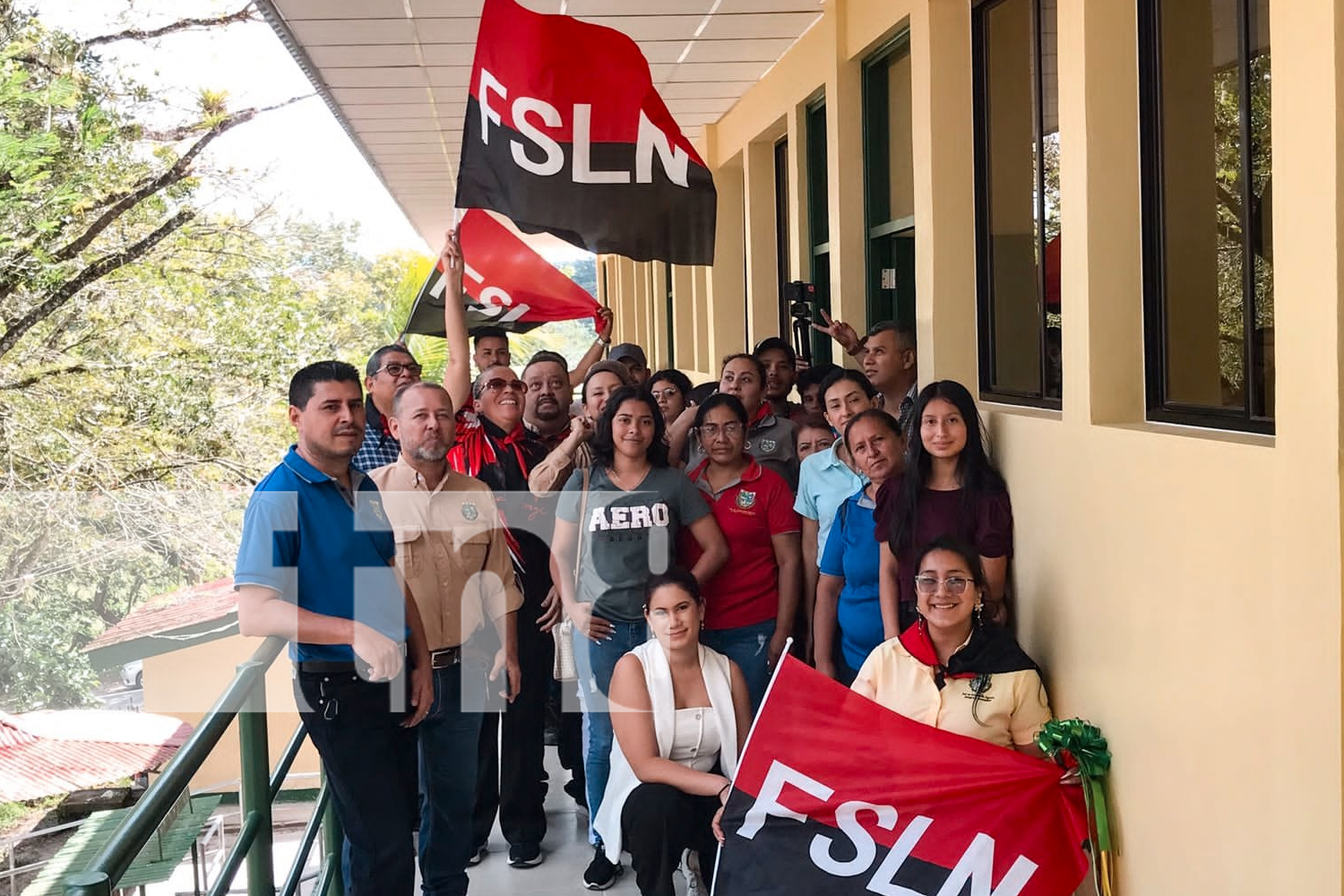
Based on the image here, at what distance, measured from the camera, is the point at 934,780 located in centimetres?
383

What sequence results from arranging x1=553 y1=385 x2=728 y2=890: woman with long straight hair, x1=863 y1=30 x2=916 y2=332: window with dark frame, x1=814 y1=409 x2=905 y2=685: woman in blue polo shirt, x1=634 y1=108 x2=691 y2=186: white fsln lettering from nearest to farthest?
x1=814 y1=409 x2=905 y2=685: woman in blue polo shirt
x1=553 y1=385 x2=728 y2=890: woman with long straight hair
x1=634 y1=108 x2=691 y2=186: white fsln lettering
x1=863 y1=30 x2=916 y2=332: window with dark frame

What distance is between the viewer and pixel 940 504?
4488 mm

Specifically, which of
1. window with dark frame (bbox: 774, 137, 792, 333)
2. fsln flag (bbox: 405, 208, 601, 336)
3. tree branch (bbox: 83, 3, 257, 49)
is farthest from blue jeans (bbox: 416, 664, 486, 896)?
tree branch (bbox: 83, 3, 257, 49)

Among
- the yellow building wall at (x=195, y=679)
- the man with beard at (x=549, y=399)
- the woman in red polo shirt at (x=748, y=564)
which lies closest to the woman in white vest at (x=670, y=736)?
the woman in red polo shirt at (x=748, y=564)

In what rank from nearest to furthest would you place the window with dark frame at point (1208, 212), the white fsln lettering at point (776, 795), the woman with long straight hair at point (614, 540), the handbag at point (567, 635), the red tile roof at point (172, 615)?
1. the window with dark frame at point (1208, 212)
2. the white fsln lettering at point (776, 795)
3. the woman with long straight hair at point (614, 540)
4. the handbag at point (567, 635)
5. the red tile roof at point (172, 615)

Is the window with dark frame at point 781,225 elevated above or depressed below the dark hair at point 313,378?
above

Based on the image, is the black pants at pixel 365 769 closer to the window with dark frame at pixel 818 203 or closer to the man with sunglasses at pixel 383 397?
the man with sunglasses at pixel 383 397

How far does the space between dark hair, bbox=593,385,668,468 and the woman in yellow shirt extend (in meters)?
1.25

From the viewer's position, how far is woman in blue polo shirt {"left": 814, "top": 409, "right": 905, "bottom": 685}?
467cm

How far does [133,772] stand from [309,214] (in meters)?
33.8

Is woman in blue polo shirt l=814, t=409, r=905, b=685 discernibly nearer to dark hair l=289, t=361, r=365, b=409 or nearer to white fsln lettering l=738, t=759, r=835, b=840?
white fsln lettering l=738, t=759, r=835, b=840

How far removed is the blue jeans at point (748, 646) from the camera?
521 centimetres

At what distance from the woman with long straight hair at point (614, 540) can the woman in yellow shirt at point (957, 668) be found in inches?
41.0

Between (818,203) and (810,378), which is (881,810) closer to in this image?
(810,378)
